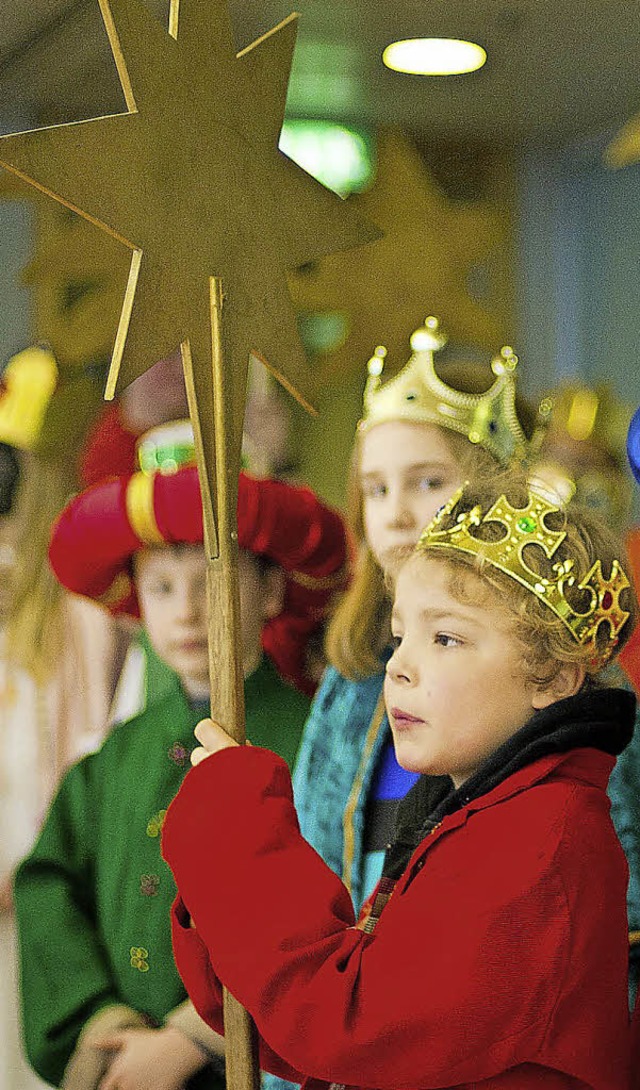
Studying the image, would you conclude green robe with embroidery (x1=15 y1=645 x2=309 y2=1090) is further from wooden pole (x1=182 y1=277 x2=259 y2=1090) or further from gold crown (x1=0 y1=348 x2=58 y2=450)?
Result: wooden pole (x1=182 y1=277 x2=259 y2=1090)

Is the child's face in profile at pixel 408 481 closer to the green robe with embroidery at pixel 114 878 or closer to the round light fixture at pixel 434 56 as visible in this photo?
the green robe with embroidery at pixel 114 878

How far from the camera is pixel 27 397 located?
2.04 m

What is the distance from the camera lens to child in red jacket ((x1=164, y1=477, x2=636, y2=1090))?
942 millimetres

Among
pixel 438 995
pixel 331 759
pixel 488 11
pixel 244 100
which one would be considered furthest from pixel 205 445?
pixel 488 11

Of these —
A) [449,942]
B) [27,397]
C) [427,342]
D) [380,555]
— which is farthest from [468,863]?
[27,397]

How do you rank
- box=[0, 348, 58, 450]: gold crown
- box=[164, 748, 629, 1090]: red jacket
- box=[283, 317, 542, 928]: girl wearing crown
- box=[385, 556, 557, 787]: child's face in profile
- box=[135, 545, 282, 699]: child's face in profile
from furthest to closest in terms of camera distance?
box=[0, 348, 58, 450]: gold crown
box=[135, 545, 282, 699]: child's face in profile
box=[283, 317, 542, 928]: girl wearing crown
box=[385, 556, 557, 787]: child's face in profile
box=[164, 748, 629, 1090]: red jacket

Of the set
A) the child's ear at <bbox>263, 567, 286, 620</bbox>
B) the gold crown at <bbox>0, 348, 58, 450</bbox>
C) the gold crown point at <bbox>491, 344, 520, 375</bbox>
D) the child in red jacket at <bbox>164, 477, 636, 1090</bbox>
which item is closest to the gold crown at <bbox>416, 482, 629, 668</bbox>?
the child in red jacket at <bbox>164, 477, 636, 1090</bbox>

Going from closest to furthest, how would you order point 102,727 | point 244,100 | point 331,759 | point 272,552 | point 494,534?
point 494,534 → point 244,100 → point 331,759 → point 272,552 → point 102,727

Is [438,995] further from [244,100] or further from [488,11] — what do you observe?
[488,11]

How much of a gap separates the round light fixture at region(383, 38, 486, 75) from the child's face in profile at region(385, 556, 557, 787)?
0.84 metres

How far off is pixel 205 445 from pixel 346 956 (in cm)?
37

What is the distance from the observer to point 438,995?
936 mm

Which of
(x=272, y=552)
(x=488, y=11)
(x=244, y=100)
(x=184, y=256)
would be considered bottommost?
(x=272, y=552)

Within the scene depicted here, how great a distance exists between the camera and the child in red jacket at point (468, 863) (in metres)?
0.94
